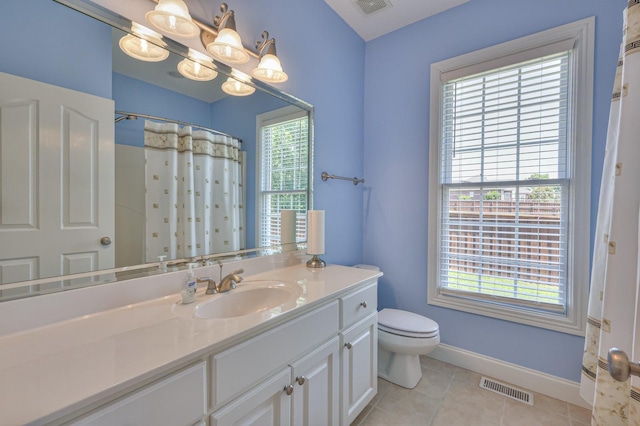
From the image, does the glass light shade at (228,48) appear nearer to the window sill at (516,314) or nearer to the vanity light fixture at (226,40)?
the vanity light fixture at (226,40)

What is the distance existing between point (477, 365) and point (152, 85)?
2588 millimetres

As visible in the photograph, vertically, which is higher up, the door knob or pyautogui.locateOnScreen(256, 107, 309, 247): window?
pyautogui.locateOnScreen(256, 107, 309, 247): window

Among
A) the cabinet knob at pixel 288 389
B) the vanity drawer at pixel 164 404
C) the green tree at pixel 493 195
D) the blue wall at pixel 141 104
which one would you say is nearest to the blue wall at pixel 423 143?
the green tree at pixel 493 195

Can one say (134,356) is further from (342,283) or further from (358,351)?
(358,351)

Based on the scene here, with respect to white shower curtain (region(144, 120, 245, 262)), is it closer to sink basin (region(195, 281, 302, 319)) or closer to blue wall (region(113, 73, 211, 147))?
blue wall (region(113, 73, 211, 147))

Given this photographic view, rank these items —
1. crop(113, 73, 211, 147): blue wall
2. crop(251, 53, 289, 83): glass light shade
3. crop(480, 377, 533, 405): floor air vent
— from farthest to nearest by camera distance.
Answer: crop(480, 377, 533, 405): floor air vent → crop(251, 53, 289, 83): glass light shade → crop(113, 73, 211, 147): blue wall

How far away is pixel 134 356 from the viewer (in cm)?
66

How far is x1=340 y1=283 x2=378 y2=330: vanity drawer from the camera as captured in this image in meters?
1.31

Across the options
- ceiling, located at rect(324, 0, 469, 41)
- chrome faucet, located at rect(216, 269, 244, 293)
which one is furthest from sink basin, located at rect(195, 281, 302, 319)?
ceiling, located at rect(324, 0, 469, 41)

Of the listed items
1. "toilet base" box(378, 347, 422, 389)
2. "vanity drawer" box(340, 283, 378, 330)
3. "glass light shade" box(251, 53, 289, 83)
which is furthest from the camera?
"toilet base" box(378, 347, 422, 389)

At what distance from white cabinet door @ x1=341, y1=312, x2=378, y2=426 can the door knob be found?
0.93 metres

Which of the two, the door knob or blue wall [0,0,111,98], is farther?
blue wall [0,0,111,98]

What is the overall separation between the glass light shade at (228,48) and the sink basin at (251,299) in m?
1.10

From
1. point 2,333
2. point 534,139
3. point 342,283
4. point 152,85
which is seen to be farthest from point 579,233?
point 2,333
